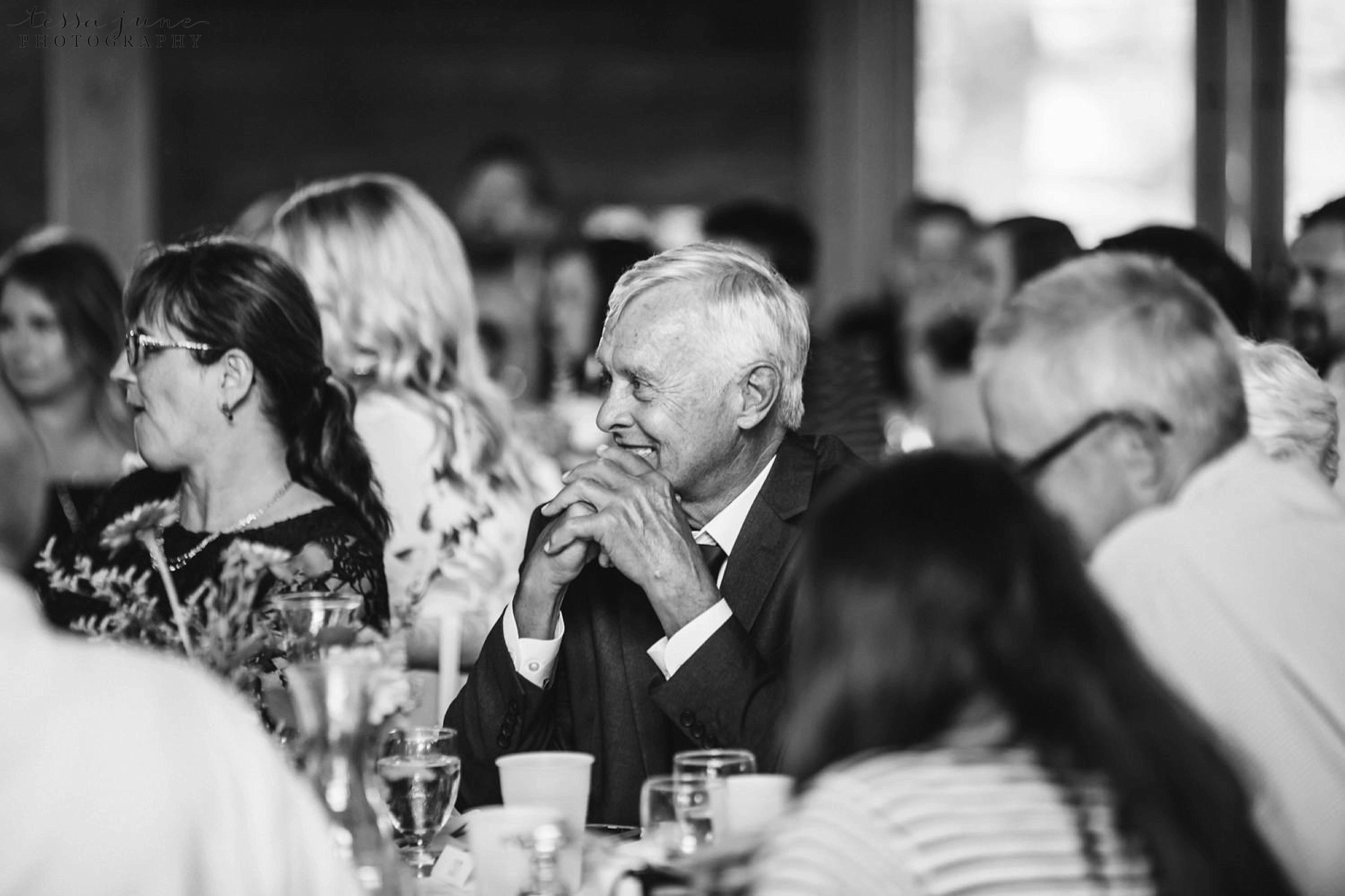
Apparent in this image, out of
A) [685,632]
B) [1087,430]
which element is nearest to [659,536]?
[685,632]

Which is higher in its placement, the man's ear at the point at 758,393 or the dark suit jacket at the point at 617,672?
the man's ear at the point at 758,393

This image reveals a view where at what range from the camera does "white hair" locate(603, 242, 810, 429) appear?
8.95 feet

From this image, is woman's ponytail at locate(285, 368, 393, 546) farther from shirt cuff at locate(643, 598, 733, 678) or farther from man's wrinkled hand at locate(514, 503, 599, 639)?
shirt cuff at locate(643, 598, 733, 678)

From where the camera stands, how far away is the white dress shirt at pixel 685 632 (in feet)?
8.01

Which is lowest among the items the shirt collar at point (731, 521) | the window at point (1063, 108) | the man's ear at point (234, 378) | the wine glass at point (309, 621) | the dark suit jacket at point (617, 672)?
the dark suit jacket at point (617, 672)

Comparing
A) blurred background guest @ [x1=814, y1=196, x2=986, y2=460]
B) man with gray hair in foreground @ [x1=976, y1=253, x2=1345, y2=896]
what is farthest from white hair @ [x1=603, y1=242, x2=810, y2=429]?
blurred background guest @ [x1=814, y1=196, x2=986, y2=460]

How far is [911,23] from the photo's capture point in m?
7.89

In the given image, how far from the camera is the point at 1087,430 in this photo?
1830mm

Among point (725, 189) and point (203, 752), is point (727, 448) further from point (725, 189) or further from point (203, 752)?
point (725, 189)

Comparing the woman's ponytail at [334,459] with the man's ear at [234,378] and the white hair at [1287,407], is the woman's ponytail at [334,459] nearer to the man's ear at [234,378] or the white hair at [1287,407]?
the man's ear at [234,378]

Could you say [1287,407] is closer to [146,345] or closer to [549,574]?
[549,574]

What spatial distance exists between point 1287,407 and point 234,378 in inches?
67.0

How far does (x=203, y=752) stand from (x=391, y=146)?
842 centimetres

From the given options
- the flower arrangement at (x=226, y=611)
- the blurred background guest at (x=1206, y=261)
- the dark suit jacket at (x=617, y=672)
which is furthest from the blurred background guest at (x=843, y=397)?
the flower arrangement at (x=226, y=611)
